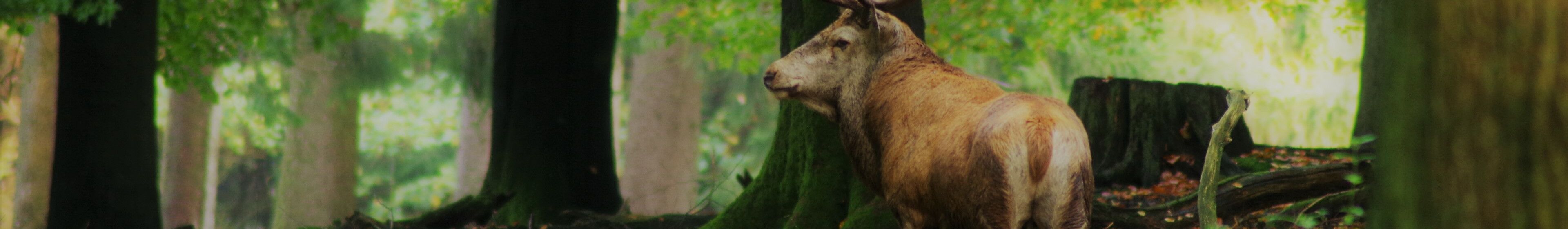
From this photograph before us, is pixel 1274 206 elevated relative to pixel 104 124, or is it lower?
lower

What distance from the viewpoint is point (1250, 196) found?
6141 millimetres

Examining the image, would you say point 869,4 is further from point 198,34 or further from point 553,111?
point 198,34

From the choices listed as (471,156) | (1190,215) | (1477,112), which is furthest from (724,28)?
(1477,112)

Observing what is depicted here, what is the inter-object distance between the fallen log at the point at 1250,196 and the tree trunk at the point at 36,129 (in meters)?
11.9

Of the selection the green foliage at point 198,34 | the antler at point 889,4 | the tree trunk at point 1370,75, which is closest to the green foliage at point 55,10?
the green foliage at point 198,34

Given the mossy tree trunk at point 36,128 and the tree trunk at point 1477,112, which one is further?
the mossy tree trunk at point 36,128

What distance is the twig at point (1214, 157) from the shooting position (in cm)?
398

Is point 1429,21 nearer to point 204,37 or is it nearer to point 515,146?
point 515,146

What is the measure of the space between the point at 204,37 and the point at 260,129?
45.6 feet

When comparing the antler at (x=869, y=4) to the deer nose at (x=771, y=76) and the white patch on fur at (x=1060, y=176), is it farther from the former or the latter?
the white patch on fur at (x=1060, y=176)

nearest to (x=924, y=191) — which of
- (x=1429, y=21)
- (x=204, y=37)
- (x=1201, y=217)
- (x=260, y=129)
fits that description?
(x=1201, y=217)

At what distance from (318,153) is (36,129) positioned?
5.09m

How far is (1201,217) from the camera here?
4.19 m

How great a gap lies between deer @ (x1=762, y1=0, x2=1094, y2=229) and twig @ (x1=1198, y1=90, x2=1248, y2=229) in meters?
0.67
